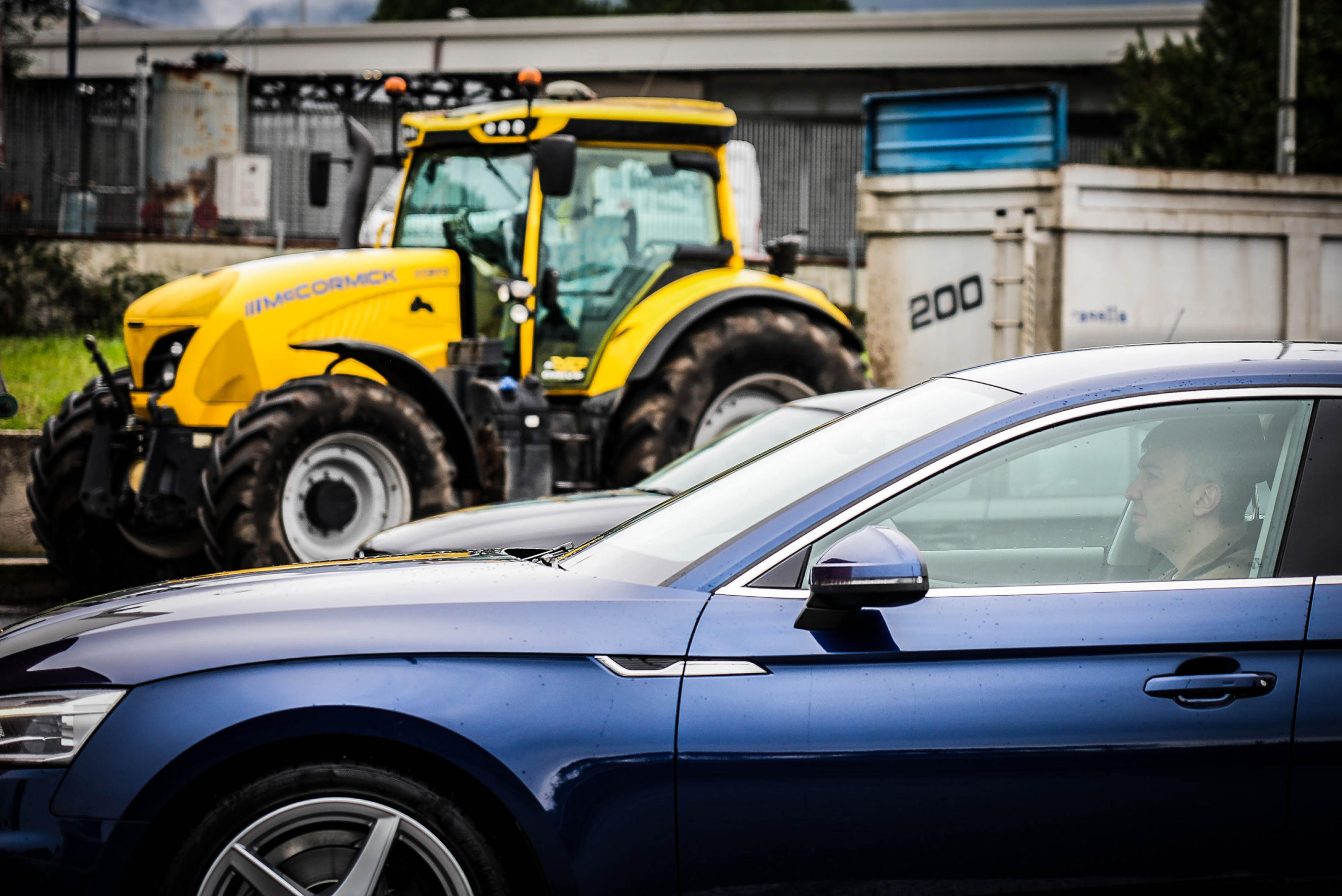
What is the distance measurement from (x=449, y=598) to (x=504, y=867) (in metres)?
0.54

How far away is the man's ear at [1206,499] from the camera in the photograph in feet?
9.91

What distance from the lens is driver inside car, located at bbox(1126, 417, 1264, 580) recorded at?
9.60 ft

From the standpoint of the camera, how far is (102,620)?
2.90 meters

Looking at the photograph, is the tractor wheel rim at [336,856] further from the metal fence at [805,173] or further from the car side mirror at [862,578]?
the metal fence at [805,173]

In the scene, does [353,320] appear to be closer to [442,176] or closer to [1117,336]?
[442,176]

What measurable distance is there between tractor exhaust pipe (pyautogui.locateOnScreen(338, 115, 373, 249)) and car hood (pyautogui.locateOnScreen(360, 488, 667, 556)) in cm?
332

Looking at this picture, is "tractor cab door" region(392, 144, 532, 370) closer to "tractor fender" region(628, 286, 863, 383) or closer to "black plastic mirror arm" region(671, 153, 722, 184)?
"tractor fender" region(628, 286, 863, 383)

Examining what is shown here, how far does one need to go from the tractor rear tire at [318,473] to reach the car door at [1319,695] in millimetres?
5183

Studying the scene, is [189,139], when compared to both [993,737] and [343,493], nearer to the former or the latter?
[343,493]

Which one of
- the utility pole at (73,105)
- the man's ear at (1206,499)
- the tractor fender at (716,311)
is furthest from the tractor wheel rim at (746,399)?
the utility pole at (73,105)

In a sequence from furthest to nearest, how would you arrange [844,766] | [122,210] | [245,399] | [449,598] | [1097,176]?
[122,210], [1097,176], [245,399], [449,598], [844,766]

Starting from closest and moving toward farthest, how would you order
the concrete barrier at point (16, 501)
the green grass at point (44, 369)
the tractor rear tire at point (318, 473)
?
the tractor rear tire at point (318, 473)
the concrete barrier at point (16, 501)
the green grass at point (44, 369)

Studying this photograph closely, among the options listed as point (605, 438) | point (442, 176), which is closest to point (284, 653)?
point (605, 438)

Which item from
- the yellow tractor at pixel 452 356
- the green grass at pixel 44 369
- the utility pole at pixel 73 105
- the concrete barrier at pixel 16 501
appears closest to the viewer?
the yellow tractor at pixel 452 356
